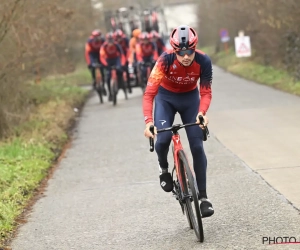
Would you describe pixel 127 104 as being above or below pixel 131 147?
below

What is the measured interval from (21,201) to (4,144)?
434cm

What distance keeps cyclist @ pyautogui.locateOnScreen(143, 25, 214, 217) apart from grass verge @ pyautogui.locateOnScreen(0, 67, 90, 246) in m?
1.97

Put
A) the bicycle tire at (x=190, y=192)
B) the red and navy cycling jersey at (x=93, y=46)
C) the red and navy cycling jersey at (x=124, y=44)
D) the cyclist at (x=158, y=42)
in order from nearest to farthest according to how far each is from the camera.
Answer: the bicycle tire at (x=190, y=192) → the red and navy cycling jersey at (x=93, y=46) → the cyclist at (x=158, y=42) → the red and navy cycling jersey at (x=124, y=44)

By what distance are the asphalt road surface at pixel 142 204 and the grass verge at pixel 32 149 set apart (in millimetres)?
240

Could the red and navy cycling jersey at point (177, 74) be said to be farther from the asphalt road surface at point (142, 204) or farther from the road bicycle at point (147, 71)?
the road bicycle at point (147, 71)

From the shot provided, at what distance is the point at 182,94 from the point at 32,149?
6.21 metres

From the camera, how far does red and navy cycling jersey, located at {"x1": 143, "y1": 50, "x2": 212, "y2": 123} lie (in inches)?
272

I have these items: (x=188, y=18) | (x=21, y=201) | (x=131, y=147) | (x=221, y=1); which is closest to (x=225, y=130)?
(x=131, y=147)

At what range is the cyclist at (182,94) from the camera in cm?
670

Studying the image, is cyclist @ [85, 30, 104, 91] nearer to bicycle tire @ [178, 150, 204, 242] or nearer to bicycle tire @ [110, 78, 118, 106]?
bicycle tire @ [110, 78, 118, 106]

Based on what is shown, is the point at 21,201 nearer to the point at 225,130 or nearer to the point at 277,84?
the point at 225,130

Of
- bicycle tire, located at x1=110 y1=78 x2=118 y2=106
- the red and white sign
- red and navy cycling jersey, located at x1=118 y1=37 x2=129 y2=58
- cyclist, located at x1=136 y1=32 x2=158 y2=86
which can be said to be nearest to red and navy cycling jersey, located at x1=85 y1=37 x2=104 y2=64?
red and navy cycling jersey, located at x1=118 y1=37 x2=129 y2=58

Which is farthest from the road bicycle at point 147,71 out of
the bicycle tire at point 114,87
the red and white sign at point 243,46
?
the red and white sign at point 243,46

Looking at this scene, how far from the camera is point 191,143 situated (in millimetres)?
6984
